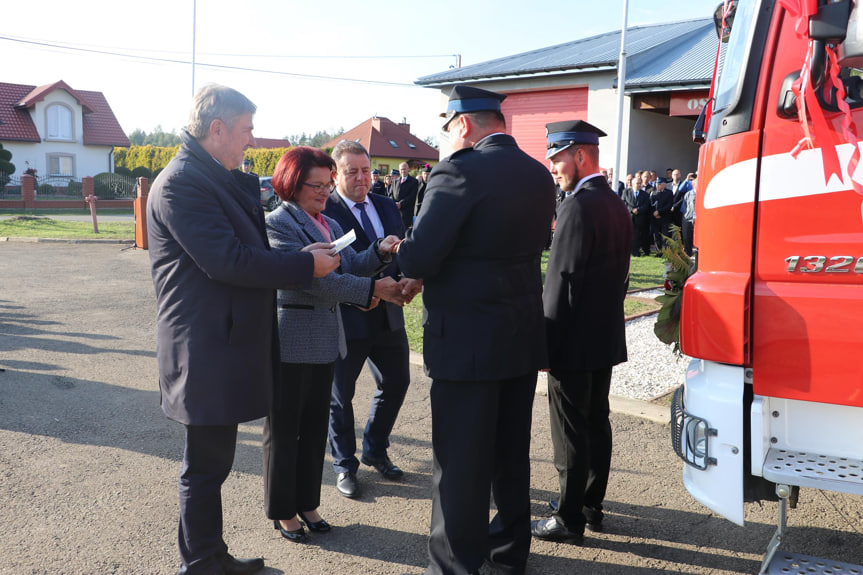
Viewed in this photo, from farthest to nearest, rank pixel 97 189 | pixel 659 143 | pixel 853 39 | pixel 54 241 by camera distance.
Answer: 1. pixel 97 189
2. pixel 659 143
3. pixel 54 241
4. pixel 853 39

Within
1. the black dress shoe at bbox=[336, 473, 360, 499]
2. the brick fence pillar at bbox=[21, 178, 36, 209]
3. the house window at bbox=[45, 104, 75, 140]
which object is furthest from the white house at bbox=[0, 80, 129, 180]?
the black dress shoe at bbox=[336, 473, 360, 499]

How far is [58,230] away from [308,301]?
1999 centimetres

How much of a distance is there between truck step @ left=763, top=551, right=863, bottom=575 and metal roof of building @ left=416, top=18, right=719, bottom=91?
15825 millimetres

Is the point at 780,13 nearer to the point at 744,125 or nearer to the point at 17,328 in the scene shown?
the point at 744,125

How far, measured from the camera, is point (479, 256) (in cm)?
303

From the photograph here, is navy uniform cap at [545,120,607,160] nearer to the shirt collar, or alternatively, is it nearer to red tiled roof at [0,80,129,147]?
the shirt collar

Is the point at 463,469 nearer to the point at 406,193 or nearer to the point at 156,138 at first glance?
the point at 406,193

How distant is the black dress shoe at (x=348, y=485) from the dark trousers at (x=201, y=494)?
1115mm

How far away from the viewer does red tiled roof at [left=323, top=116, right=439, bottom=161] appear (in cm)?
5356

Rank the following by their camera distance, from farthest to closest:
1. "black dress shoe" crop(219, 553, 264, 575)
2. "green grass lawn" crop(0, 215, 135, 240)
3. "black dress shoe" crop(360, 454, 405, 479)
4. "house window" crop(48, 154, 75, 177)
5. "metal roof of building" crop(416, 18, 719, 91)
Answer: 1. "house window" crop(48, 154, 75, 177)
2. "green grass lawn" crop(0, 215, 135, 240)
3. "metal roof of building" crop(416, 18, 719, 91)
4. "black dress shoe" crop(360, 454, 405, 479)
5. "black dress shoe" crop(219, 553, 264, 575)

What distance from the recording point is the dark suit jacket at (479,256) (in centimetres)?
297

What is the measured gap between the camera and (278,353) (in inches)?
131

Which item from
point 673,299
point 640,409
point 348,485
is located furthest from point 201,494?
point 673,299

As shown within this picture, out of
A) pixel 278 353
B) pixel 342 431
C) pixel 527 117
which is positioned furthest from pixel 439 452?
pixel 527 117
